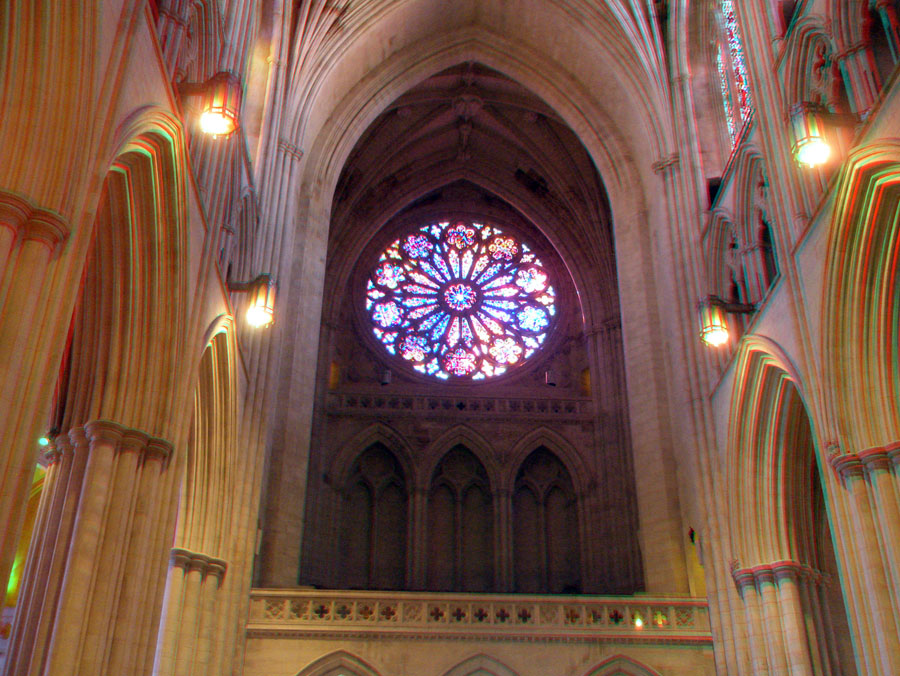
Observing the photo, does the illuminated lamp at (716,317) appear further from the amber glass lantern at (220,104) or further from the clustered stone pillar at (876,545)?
the amber glass lantern at (220,104)

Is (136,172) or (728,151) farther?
(728,151)

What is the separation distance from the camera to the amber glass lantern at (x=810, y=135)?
323 inches

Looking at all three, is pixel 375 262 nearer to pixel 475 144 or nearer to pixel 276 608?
A: pixel 475 144

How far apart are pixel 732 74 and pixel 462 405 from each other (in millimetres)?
9231

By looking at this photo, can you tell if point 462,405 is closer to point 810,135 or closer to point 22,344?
→ point 810,135

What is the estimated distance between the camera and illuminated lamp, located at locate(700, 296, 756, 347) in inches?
449

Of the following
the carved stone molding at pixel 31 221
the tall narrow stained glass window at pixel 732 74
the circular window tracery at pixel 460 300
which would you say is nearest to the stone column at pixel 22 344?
the carved stone molding at pixel 31 221

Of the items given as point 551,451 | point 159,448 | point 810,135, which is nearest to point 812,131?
point 810,135

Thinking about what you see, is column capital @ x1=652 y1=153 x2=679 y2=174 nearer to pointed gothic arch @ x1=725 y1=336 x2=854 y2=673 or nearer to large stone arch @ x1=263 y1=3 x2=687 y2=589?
large stone arch @ x1=263 y1=3 x2=687 y2=589

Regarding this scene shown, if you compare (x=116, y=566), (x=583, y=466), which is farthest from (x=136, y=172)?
(x=583, y=466)

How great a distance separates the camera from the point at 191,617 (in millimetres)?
10492

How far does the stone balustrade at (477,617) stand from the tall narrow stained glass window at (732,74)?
7.03 metres

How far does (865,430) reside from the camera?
8.47 m

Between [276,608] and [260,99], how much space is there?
7351 mm
